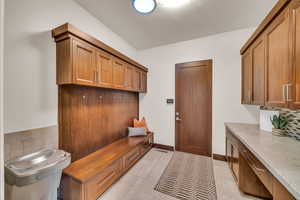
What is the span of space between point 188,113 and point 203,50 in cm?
161

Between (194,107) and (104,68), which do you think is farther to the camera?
(194,107)

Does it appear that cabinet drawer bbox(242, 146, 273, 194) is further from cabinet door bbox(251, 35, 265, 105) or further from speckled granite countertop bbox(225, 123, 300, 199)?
cabinet door bbox(251, 35, 265, 105)

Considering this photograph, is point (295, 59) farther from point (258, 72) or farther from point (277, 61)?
point (258, 72)

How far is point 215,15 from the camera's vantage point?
216cm

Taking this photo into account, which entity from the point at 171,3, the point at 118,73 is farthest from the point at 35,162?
the point at 171,3

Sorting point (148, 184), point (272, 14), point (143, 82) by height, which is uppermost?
point (272, 14)

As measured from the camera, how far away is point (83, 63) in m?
1.71

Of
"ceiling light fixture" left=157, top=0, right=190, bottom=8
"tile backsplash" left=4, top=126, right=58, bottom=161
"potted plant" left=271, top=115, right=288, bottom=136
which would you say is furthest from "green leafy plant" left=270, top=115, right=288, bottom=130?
"tile backsplash" left=4, top=126, right=58, bottom=161

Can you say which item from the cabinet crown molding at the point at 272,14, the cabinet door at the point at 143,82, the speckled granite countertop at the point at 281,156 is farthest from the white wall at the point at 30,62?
the cabinet crown molding at the point at 272,14

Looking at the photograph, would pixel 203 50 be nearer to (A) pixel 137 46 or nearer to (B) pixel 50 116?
(A) pixel 137 46

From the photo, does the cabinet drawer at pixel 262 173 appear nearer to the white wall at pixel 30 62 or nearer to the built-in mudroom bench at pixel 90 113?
the built-in mudroom bench at pixel 90 113

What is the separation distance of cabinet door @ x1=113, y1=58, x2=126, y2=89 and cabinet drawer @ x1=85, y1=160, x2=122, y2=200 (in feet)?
4.76

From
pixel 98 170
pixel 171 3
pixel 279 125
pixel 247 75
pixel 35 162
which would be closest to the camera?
pixel 35 162

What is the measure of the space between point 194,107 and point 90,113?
238 cm
